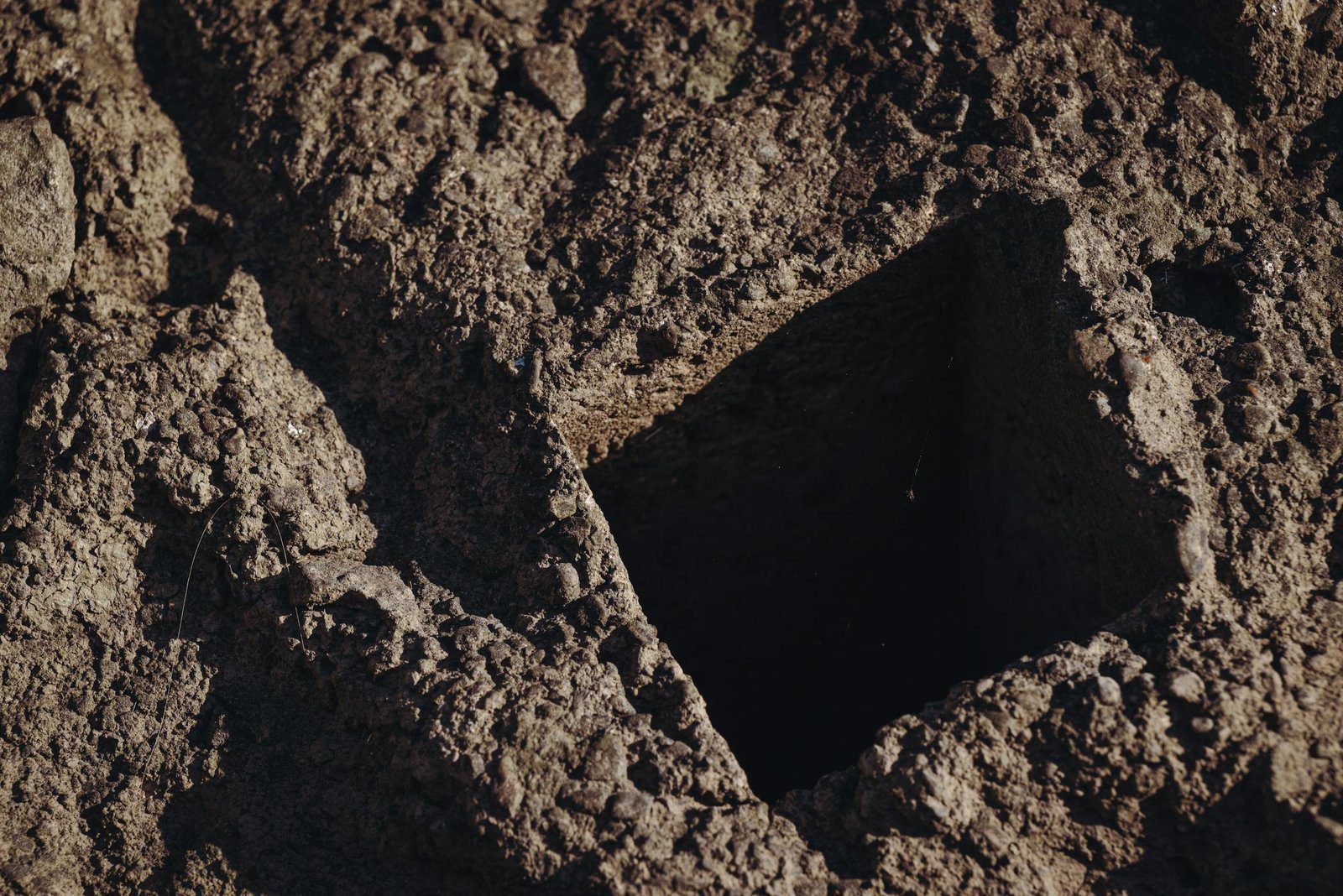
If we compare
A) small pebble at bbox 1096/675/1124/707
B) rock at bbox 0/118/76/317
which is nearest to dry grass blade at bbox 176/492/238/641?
rock at bbox 0/118/76/317

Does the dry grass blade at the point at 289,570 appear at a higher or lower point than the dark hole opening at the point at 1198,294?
lower

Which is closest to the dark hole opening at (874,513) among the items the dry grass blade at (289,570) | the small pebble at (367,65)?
the dry grass blade at (289,570)

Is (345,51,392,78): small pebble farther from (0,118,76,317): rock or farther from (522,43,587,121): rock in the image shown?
(0,118,76,317): rock

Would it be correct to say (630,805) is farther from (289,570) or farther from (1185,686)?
(1185,686)

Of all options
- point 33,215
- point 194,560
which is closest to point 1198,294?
point 194,560

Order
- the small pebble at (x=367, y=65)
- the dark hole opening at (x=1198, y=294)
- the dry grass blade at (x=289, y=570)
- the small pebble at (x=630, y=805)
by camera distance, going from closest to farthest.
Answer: the small pebble at (x=630, y=805), the dry grass blade at (x=289, y=570), the dark hole opening at (x=1198, y=294), the small pebble at (x=367, y=65)

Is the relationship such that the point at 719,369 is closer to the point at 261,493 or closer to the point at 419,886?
the point at 261,493

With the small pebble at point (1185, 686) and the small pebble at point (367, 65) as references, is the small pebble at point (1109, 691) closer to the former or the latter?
the small pebble at point (1185, 686)
